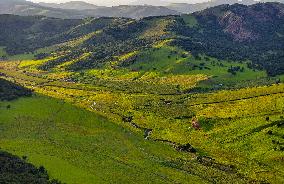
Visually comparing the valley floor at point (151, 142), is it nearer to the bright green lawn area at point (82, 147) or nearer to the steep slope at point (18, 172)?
the bright green lawn area at point (82, 147)

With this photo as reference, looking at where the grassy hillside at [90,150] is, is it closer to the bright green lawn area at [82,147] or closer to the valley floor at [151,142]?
the bright green lawn area at [82,147]

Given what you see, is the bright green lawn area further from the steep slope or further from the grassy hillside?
the steep slope

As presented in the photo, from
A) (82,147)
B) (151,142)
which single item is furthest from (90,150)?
(151,142)

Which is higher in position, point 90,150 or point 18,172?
point 18,172

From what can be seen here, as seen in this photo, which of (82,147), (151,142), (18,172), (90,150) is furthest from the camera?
(151,142)

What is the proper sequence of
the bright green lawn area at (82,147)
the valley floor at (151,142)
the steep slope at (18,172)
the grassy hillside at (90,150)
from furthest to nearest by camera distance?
the valley floor at (151,142)
the grassy hillside at (90,150)
the bright green lawn area at (82,147)
the steep slope at (18,172)

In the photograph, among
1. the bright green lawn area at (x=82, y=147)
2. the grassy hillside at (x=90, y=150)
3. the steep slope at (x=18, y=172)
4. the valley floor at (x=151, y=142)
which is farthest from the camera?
the valley floor at (x=151, y=142)

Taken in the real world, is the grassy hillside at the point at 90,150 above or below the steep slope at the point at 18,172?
below

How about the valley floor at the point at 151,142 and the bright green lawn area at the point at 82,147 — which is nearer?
the bright green lawn area at the point at 82,147

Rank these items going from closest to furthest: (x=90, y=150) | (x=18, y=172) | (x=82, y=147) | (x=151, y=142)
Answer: (x=18, y=172), (x=90, y=150), (x=82, y=147), (x=151, y=142)

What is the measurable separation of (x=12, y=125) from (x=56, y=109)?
29.4m

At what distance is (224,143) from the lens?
15588 centimetres

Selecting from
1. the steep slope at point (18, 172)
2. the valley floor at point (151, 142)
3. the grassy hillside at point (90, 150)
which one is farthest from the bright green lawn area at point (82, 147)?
the steep slope at point (18, 172)

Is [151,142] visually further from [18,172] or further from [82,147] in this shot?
[18,172]
